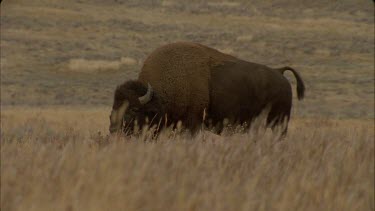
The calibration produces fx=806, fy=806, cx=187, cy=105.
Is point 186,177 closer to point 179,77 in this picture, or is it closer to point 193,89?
point 179,77

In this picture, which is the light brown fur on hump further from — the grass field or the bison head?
the grass field

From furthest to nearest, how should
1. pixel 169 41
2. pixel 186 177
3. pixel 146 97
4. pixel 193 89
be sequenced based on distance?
pixel 169 41 < pixel 193 89 < pixel 146 97 < pixel 186 177

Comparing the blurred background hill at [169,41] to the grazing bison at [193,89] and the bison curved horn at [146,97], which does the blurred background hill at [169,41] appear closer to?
the grazing bison at [193,89]

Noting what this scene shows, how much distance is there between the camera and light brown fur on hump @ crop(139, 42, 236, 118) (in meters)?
10.5

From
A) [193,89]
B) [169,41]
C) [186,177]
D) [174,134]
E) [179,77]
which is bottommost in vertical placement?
[169,41]

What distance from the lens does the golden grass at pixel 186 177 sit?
138 inches

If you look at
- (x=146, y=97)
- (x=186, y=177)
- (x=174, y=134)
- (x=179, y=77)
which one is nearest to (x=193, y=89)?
(x=179, y=77)

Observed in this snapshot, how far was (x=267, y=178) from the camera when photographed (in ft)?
14.6

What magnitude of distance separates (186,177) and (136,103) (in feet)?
18.5

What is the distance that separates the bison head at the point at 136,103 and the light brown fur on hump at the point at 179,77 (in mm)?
372

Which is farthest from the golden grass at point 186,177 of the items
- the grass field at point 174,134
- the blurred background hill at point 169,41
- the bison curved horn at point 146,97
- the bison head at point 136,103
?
the blurred background hill at point 169,41

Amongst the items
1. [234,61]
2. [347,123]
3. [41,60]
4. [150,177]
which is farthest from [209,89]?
[41,60]

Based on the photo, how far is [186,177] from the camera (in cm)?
401

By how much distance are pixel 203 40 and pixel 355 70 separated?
413 inches
